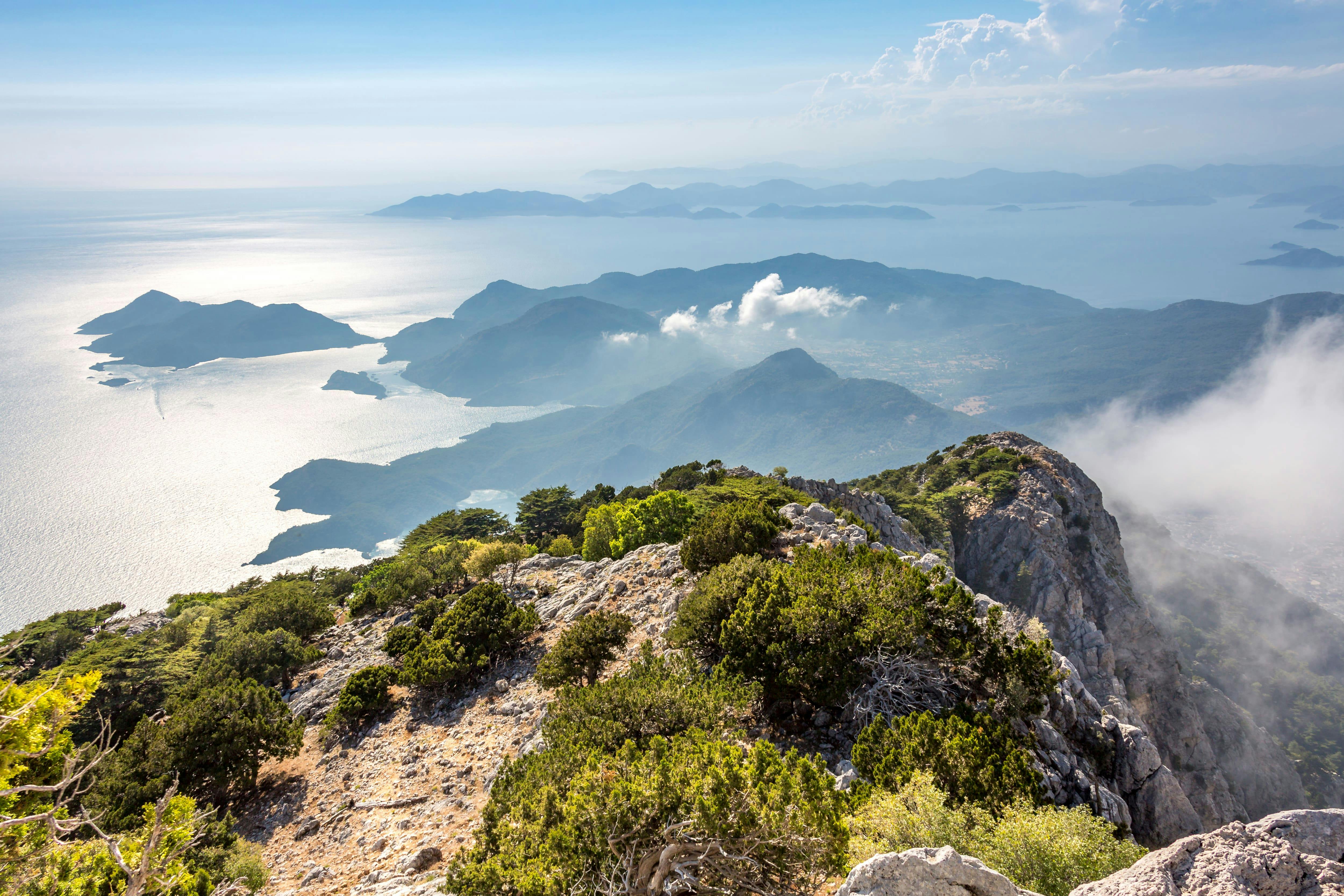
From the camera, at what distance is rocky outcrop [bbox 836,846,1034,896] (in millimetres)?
7422

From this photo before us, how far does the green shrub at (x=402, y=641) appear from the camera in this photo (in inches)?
928

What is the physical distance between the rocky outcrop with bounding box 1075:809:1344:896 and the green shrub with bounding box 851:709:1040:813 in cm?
372

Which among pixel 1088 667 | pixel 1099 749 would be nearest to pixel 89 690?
pixel 1099 749

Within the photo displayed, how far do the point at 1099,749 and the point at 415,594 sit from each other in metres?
30.2

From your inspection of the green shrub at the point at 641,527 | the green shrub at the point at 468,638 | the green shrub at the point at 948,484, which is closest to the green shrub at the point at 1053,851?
the green shrub at the point at 468,638

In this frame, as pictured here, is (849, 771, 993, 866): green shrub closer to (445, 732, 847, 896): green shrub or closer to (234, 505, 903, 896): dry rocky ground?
(445, 732, 847, 896): green shrub

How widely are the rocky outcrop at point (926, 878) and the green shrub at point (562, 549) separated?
3091 centimetres

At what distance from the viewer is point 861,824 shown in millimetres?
9938

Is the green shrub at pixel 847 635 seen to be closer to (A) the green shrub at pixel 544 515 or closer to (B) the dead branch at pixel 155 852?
(B) the dead branch at pixel 155 852

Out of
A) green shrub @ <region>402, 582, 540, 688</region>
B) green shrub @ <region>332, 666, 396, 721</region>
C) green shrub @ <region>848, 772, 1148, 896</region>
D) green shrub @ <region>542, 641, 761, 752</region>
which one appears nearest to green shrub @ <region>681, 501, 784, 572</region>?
green shrub @ <region>402, 582, 540, 688</region>

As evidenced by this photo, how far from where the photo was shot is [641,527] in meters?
33.0

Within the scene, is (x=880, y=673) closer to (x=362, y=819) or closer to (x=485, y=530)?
(x=362, y=819)

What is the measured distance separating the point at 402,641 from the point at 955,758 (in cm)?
2021

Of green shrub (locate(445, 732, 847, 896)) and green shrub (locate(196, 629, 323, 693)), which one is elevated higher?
green shrub (locate(445, 732, 847, 896))
